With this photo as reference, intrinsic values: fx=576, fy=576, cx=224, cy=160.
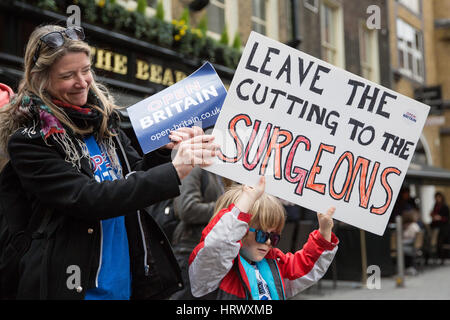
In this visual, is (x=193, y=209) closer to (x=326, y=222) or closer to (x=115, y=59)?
(x=326, y=222)

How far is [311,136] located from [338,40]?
12.0 meters

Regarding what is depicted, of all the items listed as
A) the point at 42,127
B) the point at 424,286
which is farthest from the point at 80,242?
the point at 424,286

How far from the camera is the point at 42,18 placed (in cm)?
639

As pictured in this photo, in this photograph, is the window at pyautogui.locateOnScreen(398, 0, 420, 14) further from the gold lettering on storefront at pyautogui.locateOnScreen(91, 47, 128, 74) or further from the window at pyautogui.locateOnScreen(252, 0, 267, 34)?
the gold lettering on storefront at pyautogui.locateOnScreen(91, 47, 128, 74)

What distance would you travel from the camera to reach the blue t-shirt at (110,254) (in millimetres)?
1896

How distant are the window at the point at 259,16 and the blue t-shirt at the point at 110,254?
8.81 meters

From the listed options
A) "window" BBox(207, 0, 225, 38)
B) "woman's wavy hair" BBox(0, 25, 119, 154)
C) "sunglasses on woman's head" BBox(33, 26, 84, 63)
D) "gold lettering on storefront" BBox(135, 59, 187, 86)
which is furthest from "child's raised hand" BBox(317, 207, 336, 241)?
"window" BBox(207, 0, 225, 38)

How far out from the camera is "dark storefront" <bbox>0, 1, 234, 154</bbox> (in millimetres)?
6031

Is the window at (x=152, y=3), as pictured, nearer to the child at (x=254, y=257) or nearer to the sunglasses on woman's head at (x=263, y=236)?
the child at (x=254, y=257)

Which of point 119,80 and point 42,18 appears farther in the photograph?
point 119,80

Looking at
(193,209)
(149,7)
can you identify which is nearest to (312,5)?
(149,7)

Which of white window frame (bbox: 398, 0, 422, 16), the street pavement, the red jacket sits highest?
white window frame (bbox: 398, 0, 422, 16)

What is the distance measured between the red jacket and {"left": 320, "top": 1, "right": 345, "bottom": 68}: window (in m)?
11.3
